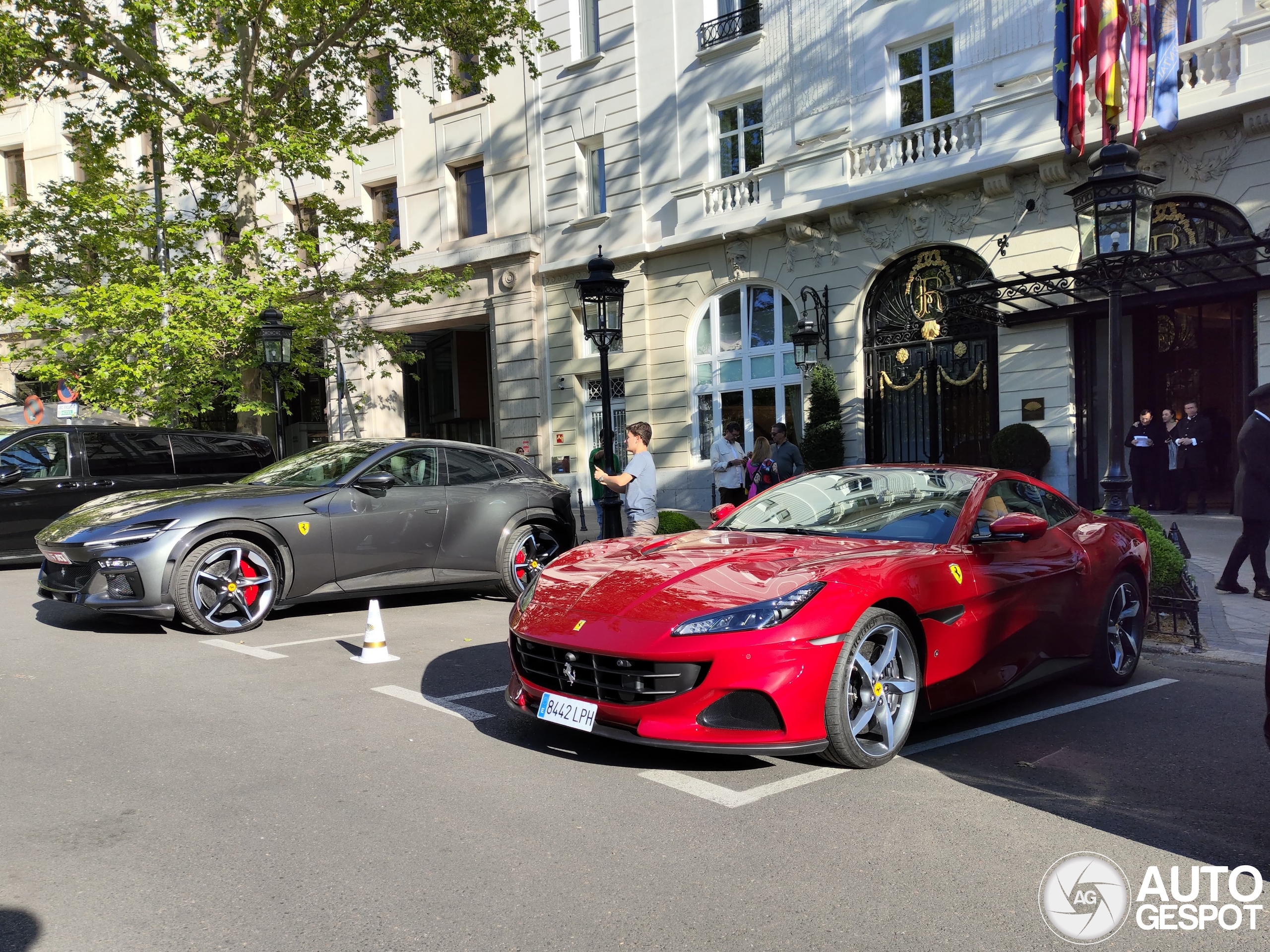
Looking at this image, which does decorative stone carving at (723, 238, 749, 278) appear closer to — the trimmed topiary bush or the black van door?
the trimmed topiary bush

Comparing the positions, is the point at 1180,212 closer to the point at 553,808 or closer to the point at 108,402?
the point at 553,808

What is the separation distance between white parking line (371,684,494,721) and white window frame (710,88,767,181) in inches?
608

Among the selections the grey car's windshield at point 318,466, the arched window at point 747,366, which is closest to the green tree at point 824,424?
the arched window at point 747,366

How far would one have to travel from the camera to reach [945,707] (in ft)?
16.3

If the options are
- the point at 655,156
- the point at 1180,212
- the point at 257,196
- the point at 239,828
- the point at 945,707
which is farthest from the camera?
the point at 655,156

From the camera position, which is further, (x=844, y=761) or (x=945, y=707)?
(x=945, y=707)

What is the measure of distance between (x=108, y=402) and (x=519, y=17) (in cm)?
1045

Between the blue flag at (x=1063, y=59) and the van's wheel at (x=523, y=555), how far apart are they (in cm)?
956

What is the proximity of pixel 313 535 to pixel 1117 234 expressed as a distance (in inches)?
282

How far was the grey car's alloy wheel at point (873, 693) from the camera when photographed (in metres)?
4.36

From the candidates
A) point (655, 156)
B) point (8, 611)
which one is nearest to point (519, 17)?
point (655, 156)

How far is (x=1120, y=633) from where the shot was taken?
641cm

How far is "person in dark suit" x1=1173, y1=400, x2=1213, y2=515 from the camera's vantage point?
49.1ft

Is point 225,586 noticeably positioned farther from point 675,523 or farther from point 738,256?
point 738,256
